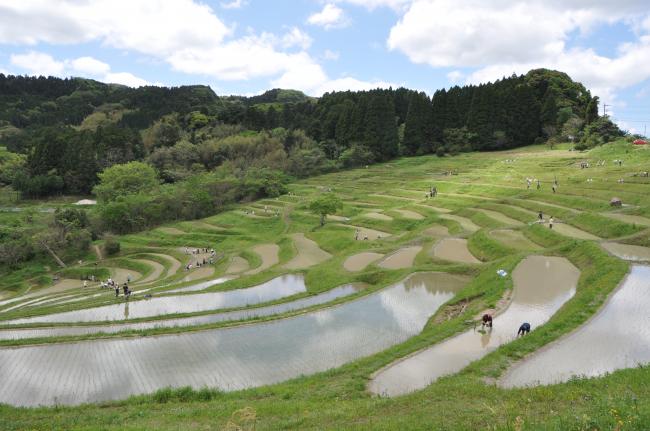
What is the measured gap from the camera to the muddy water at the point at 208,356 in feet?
42.0

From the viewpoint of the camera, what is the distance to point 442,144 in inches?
2844

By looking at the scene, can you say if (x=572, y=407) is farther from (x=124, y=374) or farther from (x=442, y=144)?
(x=442, y=144)

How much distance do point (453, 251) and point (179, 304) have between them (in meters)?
15.1

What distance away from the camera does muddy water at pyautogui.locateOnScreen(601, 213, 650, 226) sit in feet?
79.2

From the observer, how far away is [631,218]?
25375 millimetres

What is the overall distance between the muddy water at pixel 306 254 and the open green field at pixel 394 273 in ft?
0.74

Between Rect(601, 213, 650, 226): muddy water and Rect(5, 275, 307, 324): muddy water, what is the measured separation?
18.0 m

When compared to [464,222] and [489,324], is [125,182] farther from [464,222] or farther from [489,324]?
[489,324]

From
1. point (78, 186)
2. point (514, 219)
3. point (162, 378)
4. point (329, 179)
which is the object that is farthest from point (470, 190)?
point (78, 186)

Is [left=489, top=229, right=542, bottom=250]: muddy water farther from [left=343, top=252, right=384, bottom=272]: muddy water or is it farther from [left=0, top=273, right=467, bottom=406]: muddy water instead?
[left=0, top=273, right=467, bottom=406]: muddy water

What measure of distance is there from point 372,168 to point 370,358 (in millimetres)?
57848

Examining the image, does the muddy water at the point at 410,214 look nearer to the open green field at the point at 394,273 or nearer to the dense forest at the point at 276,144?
the open green field at the point at 394,273

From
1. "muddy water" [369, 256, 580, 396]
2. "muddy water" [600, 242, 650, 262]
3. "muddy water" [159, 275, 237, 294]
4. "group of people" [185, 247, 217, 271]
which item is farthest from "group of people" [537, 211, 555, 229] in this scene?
"group of people" [185, 247, 217, 271]

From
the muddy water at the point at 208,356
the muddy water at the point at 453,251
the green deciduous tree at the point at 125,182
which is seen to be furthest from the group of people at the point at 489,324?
the green deciduous tree at the point at 125,182
